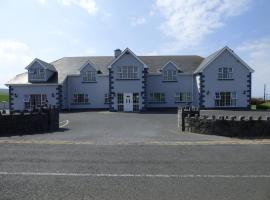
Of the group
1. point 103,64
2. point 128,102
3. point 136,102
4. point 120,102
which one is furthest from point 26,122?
point 103,64

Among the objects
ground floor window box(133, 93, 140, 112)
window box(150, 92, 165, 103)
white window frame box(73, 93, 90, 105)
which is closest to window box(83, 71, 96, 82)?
white window frame box(73, 93, 90, 105)

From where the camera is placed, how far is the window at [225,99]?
41625 millimetres

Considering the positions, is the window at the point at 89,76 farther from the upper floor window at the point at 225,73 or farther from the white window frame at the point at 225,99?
the upper floor window at the point at 225,73

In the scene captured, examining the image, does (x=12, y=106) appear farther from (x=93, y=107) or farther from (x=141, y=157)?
(x=141, y=157)

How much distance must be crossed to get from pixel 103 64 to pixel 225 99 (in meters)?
16.9

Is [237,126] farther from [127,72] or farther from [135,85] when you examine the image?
[127,72]

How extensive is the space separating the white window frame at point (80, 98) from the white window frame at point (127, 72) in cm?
572

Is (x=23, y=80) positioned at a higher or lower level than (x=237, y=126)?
higher

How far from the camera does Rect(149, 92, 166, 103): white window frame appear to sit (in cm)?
4384

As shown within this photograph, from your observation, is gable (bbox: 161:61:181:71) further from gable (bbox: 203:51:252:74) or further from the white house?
gable (bbox: 203:51:252:74)

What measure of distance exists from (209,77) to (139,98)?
353 inches

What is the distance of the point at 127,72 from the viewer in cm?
4150

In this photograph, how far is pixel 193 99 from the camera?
43469mm

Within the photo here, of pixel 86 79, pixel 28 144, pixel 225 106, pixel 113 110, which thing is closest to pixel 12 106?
pixel 86 79
